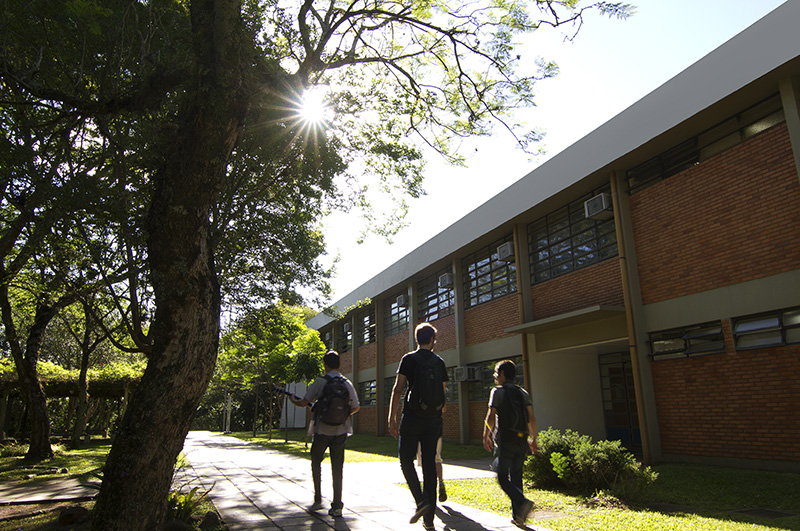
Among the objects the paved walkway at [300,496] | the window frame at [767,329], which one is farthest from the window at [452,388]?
the window frame at [767,329]

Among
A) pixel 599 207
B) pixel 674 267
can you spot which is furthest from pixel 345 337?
pixel 674 267

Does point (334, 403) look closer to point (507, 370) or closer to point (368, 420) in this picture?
point (507, 370)

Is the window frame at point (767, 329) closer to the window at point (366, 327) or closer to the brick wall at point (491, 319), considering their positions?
the brick wall at point (491, 319)

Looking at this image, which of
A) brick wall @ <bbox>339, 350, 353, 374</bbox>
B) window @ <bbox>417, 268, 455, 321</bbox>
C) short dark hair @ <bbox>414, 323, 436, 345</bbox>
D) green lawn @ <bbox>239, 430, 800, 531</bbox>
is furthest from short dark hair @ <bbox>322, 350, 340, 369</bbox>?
brick wall @ <bbox>339, 350, 353, 374</bbox>

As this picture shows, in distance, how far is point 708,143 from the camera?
10.1 m

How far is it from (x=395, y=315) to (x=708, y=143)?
15.5 meters

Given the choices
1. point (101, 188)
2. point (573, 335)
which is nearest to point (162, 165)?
point (101, 188)

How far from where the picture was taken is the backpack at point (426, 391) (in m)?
4.64

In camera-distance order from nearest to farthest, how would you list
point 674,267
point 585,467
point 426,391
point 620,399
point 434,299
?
1. point 426,391
2. point 585,467
3. point 674,267
4. point 620,399
5. point 434,299

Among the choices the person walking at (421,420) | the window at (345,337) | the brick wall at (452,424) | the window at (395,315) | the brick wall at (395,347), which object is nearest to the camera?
the person walking at (421,420)

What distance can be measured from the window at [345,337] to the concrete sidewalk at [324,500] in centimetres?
1822

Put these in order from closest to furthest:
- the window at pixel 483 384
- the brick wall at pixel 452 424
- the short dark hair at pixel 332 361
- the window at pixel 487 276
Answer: the short dark hair at pixel 332 361 < the window at pixel 487 276 < the window at pixel 483 384 < the brick wall at pixel 452 424

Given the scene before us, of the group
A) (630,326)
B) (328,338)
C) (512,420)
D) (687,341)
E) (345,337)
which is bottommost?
(512,420)

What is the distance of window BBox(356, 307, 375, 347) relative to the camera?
26.3 meters
